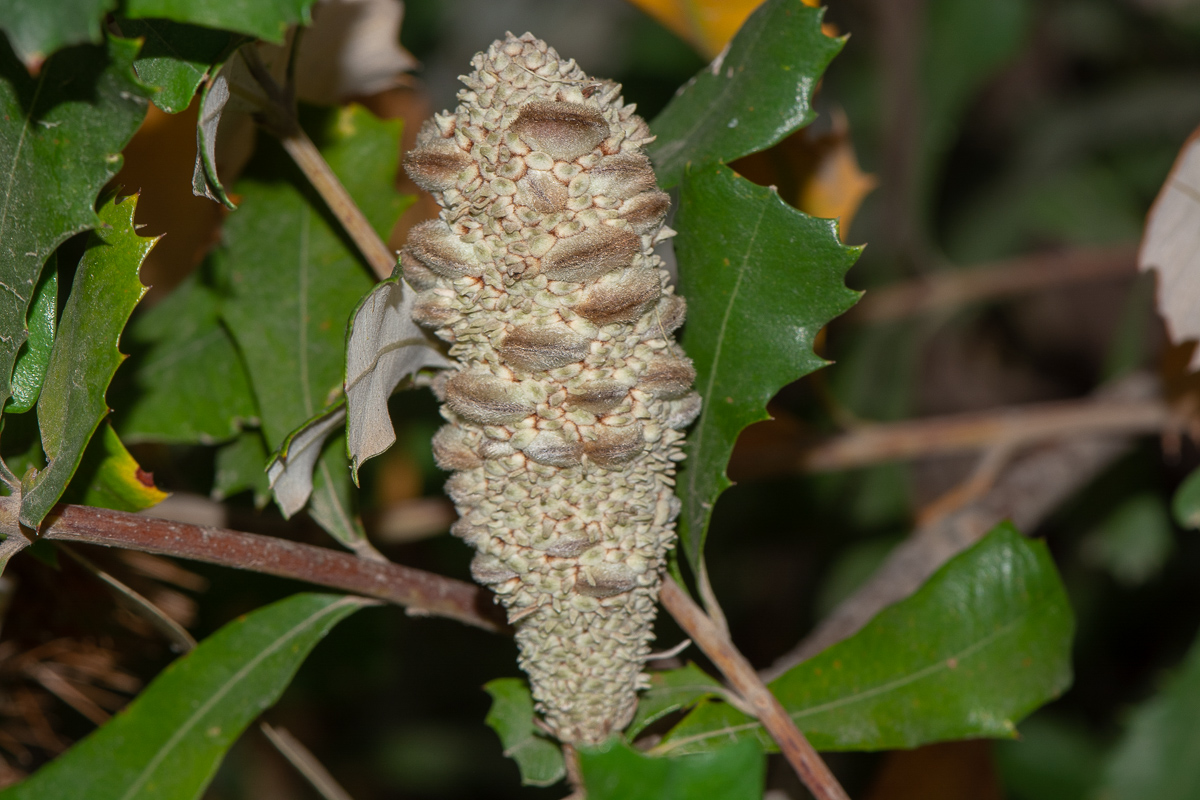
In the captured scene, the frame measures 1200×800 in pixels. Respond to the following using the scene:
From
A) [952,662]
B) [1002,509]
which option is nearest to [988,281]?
[1002,509]

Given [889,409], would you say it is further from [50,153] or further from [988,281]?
[50,153]

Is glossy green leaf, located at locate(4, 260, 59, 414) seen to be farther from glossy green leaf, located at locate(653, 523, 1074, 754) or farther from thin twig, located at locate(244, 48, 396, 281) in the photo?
glossy green leaf, located at locate(653, 523, 1074, 754)

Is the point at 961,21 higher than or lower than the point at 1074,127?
higher

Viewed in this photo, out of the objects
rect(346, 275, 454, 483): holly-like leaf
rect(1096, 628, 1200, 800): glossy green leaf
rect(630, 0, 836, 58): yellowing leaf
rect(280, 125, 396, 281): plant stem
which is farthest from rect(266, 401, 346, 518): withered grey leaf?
rect(1096, 628, 1200, 800): glossy green leaf

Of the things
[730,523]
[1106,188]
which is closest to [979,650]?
[730,523]

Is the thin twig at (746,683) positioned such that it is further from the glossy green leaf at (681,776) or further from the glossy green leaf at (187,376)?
the glossy green leaf at (187,376)

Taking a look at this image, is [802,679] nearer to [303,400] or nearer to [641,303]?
[641,303]

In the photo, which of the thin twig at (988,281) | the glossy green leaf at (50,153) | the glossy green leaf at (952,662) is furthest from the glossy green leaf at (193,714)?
the thin twig at (988,281)
